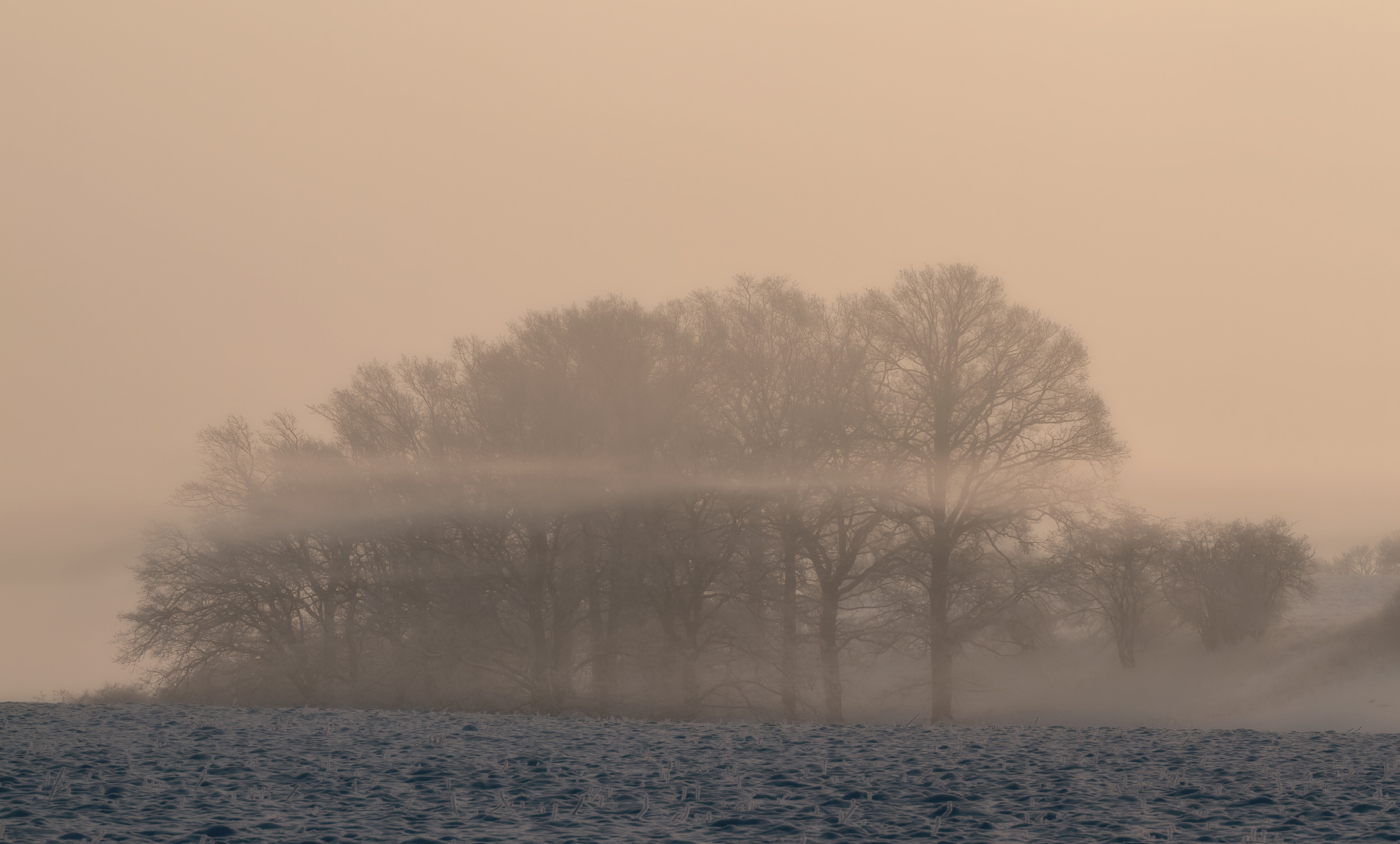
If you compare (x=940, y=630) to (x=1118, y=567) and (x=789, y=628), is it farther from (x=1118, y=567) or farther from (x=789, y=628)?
(x=1118, y=567)

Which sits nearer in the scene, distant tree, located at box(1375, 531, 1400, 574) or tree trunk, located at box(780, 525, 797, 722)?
tree trunk, located at box(780, 525, 797, 722)

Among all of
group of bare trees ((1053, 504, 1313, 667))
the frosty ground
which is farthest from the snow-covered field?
group of bare trees ((1053, 504, 1313, 667))

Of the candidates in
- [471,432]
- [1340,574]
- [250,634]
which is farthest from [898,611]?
[1340,574]

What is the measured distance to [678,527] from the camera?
3272 centimetres

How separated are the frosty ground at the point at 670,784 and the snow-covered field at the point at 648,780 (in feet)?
0.15

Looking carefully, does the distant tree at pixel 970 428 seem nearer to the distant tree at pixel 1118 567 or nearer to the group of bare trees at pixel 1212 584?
the distant tree at pixel 1118 567

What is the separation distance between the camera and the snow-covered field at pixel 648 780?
12.3 meters

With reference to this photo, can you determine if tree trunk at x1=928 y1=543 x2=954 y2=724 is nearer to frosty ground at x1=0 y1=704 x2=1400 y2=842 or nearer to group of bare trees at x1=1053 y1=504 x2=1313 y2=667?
frosty ground at x1=0 y1=704 x2=1400 y2=842

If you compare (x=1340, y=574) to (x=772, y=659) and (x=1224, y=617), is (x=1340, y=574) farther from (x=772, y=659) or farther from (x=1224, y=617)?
(x=772, y=659)

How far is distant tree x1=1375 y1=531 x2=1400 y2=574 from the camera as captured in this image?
334 ft

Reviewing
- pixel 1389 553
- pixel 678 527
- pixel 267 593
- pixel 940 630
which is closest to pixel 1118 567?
pixel 940 630

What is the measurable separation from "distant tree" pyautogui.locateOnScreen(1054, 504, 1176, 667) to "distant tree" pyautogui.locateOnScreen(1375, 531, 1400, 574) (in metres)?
60.7

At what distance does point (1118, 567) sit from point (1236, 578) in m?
11.1

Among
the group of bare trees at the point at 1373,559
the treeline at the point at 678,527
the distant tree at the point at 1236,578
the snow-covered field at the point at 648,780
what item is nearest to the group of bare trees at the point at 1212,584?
the distant tree at the point at 1236,578
